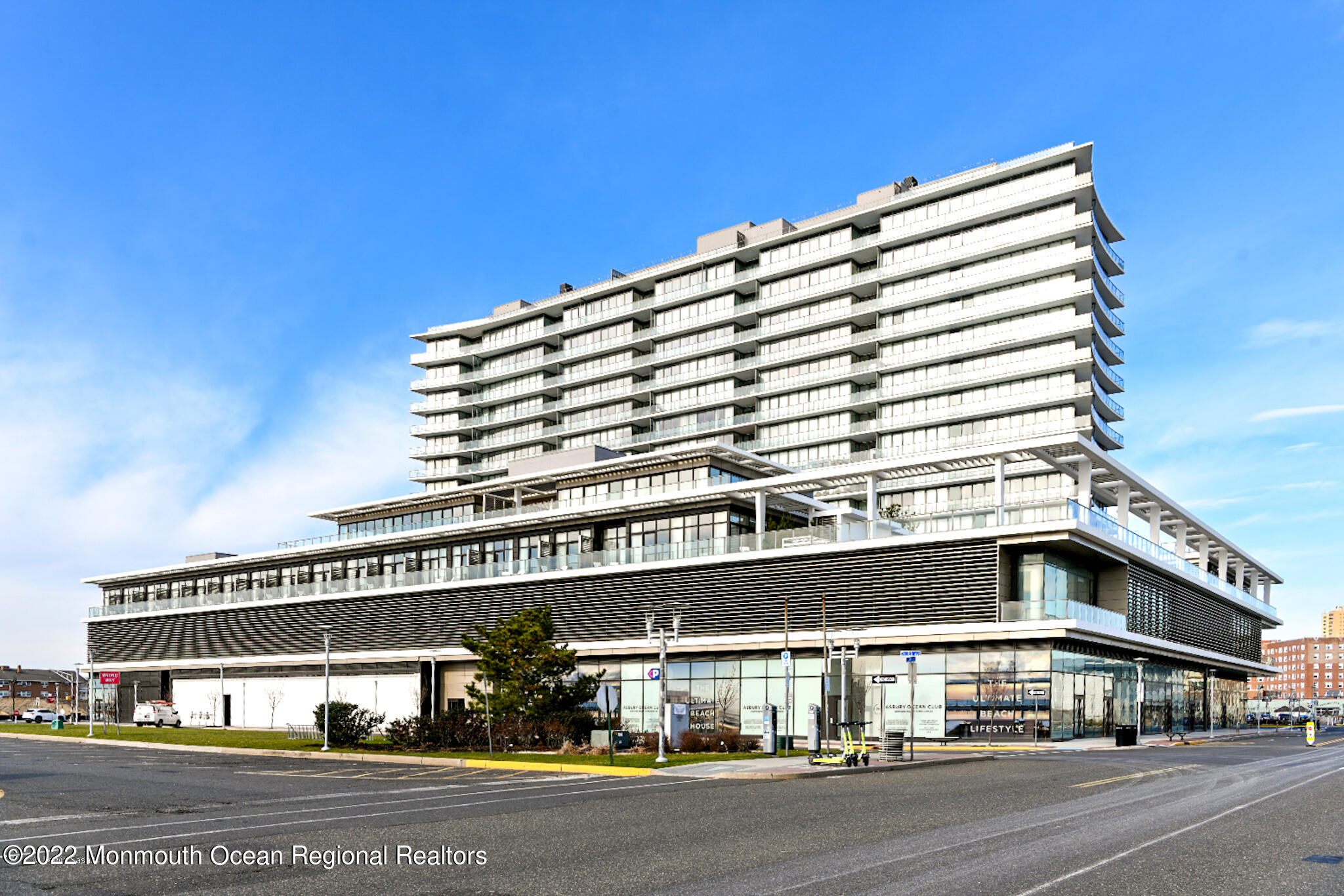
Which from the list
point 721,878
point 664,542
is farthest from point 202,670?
point 721,878

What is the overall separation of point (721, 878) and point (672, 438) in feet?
318

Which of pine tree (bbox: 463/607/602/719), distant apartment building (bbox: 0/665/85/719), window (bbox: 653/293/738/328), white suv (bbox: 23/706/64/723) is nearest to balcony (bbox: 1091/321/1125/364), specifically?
window (bbox: 653/293/738/328)

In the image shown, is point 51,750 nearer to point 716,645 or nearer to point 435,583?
point 435,583

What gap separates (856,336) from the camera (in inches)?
3834

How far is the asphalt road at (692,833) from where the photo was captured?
1203cm

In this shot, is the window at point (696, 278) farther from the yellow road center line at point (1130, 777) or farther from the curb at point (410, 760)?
the yellow road center line at point (1130, 777)

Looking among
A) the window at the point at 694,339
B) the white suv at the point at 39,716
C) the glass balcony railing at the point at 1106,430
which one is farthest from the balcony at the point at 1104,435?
the white suv at the point at 39,716

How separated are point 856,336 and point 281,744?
211ft

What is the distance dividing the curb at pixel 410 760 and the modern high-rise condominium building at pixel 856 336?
37076mm

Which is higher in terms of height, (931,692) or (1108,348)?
(1108,348)

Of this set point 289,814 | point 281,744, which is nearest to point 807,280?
point 281,744

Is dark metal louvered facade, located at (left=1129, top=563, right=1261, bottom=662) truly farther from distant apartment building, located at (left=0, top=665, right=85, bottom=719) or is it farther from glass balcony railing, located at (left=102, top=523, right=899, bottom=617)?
distant apartment building, located at (left=0, top=665, right=85, bottom=719)

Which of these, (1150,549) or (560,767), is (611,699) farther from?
(1150,549)

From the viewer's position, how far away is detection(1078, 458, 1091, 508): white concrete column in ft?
172
